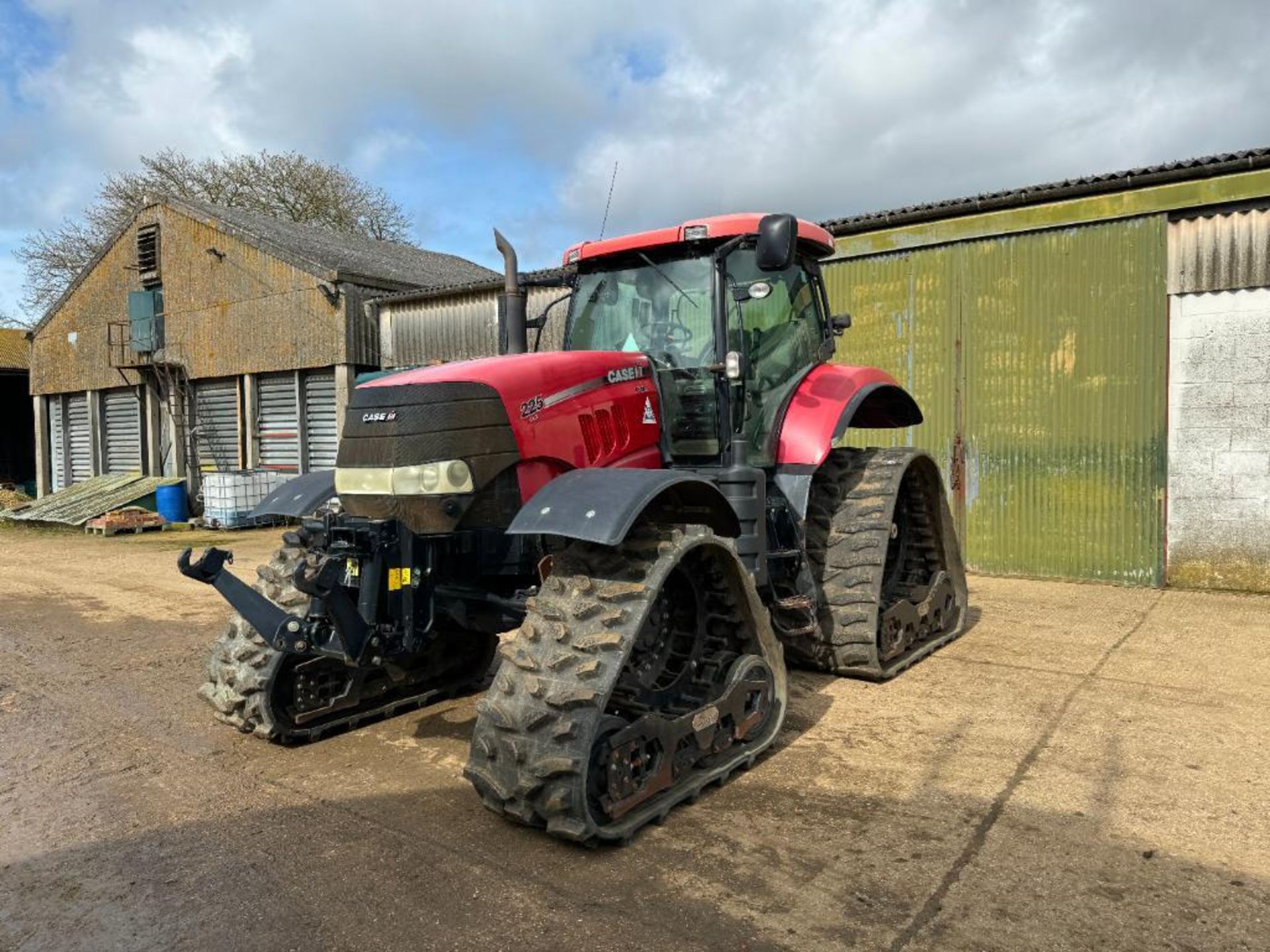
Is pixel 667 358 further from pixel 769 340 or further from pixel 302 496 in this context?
pixel 302 496

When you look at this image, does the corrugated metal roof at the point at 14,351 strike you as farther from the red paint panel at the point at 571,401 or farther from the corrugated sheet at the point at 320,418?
the red paint panel at the point at 571,401

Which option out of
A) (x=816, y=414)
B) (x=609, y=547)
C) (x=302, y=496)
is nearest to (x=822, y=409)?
(x=816, y=414)

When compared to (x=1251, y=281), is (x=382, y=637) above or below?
below

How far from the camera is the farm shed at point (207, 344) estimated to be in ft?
48.8

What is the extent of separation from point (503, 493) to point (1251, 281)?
7.14 m

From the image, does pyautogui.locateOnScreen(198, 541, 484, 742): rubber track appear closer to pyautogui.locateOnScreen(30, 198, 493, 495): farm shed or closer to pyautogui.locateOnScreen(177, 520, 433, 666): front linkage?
pyautogui.locateOnScreen(177, 520, 433, 666): front linkage

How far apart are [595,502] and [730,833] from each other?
1.25 metres

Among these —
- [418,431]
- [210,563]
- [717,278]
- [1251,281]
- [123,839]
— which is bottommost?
[123,839]

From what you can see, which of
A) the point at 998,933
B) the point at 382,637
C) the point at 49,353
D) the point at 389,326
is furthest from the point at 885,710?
the point at 49,353

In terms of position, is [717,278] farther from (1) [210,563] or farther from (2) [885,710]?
(1) [210,563]

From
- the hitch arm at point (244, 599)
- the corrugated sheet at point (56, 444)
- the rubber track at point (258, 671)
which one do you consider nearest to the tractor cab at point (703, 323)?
the rubber track at point (258, 671)

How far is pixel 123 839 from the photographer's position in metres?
3.27

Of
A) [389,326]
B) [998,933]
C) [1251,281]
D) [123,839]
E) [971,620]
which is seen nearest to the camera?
[998,933]

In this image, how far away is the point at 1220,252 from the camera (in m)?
7.77
